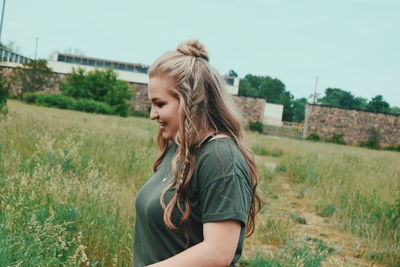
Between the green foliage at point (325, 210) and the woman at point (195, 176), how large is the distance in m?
4.51

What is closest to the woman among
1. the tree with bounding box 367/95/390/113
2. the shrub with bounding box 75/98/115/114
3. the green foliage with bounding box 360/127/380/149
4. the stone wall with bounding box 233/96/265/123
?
the shrub with bounding box 75/98/115/114

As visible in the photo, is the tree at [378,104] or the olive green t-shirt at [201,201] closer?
the olive green t-shirt at [201,201]

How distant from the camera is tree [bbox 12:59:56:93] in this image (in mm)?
34938

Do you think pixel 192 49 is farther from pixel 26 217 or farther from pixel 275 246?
pixel 275 246

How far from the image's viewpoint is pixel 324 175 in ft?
26.2

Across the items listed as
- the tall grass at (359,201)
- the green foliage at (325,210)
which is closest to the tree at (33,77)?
the tall grass at (359,201)

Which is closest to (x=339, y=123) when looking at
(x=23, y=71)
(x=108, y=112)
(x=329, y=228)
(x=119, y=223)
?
(x=108, y=112)

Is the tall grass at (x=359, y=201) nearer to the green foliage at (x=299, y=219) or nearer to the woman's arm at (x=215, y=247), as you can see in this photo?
the green foliage at (x=299, y=219)

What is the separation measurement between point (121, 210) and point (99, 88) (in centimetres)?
3034

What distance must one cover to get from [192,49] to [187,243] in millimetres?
758

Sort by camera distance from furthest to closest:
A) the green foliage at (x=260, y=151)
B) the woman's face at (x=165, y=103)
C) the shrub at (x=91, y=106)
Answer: the shrub at (x=91, y=106) < the green foliage at (x=260, y=151) < the woman's face at (x=165, y=103)

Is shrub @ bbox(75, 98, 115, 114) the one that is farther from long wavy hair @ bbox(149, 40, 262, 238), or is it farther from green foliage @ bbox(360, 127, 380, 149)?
long wavy hair @ bbox(149, 40, 262, 238)

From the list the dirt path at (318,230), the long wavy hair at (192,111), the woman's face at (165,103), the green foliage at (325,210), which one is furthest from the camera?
the green foliage at (325,210)

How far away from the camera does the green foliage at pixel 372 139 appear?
3600cm
